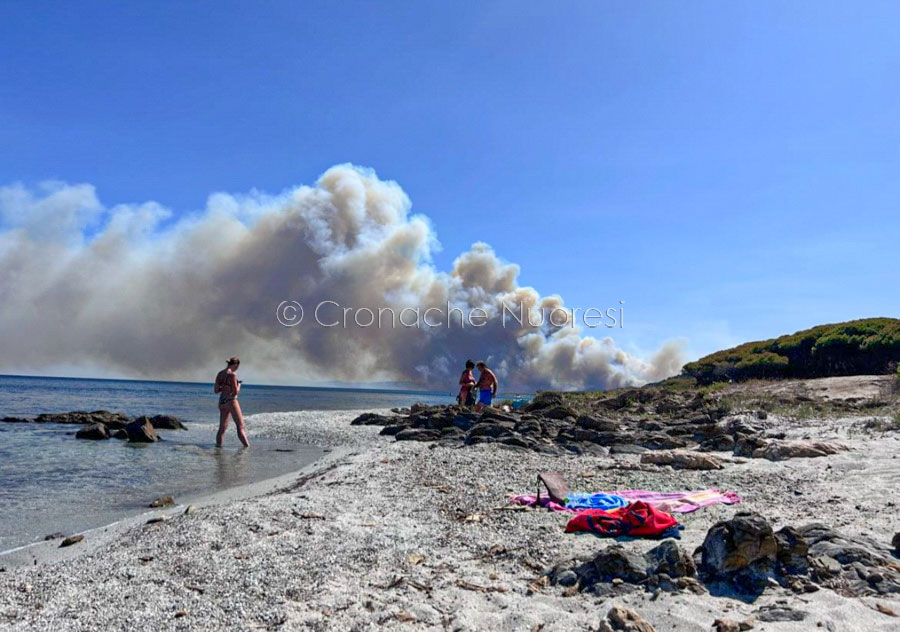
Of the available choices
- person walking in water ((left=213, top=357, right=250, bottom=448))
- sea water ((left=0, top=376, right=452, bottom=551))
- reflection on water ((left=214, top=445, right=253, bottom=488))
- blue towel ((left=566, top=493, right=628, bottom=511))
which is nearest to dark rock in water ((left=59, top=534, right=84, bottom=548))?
sea water ((left=0, top=376, right=452, bottom=551))

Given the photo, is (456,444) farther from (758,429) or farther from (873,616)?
(873,616)

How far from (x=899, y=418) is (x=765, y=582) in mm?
12703

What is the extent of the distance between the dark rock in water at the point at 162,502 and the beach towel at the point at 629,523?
5.84m

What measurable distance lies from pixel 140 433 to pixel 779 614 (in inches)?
672

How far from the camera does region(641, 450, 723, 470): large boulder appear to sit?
33.9 ft

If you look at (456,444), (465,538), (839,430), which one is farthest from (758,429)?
(465,538)

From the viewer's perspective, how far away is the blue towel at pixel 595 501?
7320 millimetres

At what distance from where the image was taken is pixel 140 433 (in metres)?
17.0

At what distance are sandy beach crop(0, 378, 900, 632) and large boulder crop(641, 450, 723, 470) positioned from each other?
69cm

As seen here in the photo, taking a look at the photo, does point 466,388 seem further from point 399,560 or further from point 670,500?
point 399,560

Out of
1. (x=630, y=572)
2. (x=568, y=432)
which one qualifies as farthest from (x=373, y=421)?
(x=630, y=572)

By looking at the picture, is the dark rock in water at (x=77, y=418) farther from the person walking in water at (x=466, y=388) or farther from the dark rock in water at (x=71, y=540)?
the dark rock in water at (x=71, y=540)

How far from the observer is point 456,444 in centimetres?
1443

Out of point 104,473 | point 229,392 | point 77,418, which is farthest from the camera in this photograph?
point 77,418
